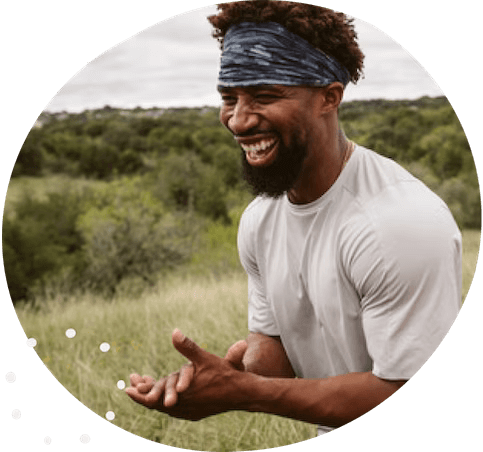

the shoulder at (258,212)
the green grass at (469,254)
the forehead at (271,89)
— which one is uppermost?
the forehead at (271,89)

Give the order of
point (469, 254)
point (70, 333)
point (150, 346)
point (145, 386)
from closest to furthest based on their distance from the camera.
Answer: point (145, 386) < point (469, 254) < point (150, 346) < point (70, 333)

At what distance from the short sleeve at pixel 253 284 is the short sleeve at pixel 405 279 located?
50 centimetres

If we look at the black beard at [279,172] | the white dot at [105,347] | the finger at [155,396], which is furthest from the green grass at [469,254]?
the white dot at [105,347]

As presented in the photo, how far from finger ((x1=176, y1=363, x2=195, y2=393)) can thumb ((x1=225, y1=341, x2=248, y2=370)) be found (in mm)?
128

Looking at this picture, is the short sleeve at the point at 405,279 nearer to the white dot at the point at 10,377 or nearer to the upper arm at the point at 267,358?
the upper arm at the point at 267,358

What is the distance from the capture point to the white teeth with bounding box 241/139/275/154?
2252mm

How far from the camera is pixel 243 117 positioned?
7.27 ft

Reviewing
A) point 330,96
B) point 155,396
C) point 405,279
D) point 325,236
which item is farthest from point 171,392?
point 330,96

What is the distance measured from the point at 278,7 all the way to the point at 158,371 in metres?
1.48

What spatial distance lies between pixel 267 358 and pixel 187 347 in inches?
22.1

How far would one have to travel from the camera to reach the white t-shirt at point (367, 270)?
215 centimetres

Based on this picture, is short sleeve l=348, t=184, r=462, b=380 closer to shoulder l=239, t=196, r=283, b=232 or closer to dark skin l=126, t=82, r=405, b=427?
dark skin l=126, t=82, r=405, b=427

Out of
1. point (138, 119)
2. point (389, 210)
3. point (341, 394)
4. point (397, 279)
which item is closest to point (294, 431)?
point (341, 394)

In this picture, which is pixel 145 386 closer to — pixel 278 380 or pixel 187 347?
pixel 187 347
